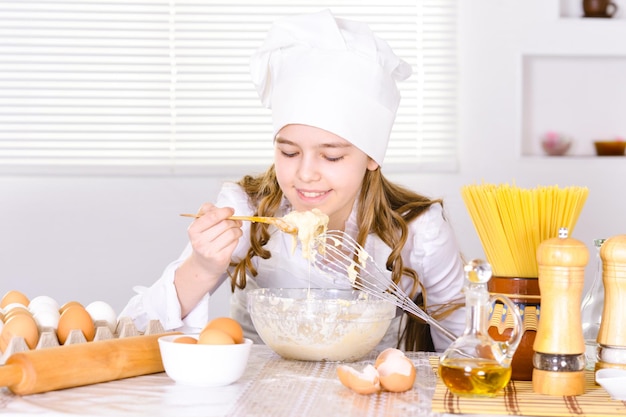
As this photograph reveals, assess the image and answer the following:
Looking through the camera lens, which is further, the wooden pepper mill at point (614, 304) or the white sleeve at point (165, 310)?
the white sleeve at point (165, 310)

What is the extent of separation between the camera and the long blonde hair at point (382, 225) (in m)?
1.93

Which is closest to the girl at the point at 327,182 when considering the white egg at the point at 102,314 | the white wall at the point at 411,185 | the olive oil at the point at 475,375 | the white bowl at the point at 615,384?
the white egg at the point at 102,314

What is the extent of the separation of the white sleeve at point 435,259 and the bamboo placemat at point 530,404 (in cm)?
84

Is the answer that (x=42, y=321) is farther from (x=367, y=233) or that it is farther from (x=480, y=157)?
(x=480, y=157)

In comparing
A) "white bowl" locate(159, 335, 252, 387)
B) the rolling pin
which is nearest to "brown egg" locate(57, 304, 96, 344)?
the rolling pin

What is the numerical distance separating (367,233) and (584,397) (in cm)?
90

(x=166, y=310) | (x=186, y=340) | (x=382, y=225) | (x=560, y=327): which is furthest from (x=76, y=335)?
(x=382, y=225)

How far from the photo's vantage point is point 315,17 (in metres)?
1.76

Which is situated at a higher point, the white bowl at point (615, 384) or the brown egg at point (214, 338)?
the brown egg at point (214, 338)

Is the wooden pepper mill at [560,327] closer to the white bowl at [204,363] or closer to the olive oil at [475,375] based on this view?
the olive oil at [475,375]

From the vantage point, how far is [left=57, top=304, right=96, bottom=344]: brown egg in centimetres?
135

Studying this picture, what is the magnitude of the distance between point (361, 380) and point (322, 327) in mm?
223

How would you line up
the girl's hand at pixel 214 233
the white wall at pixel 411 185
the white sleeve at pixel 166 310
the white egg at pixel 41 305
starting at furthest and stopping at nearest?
the white wall at pixel 411 185 → the white sleeve at pixel 166 310 → the girl's hand at pixel 214 233 → the white egg at pixel 41 305

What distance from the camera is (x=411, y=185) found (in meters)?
3.29
